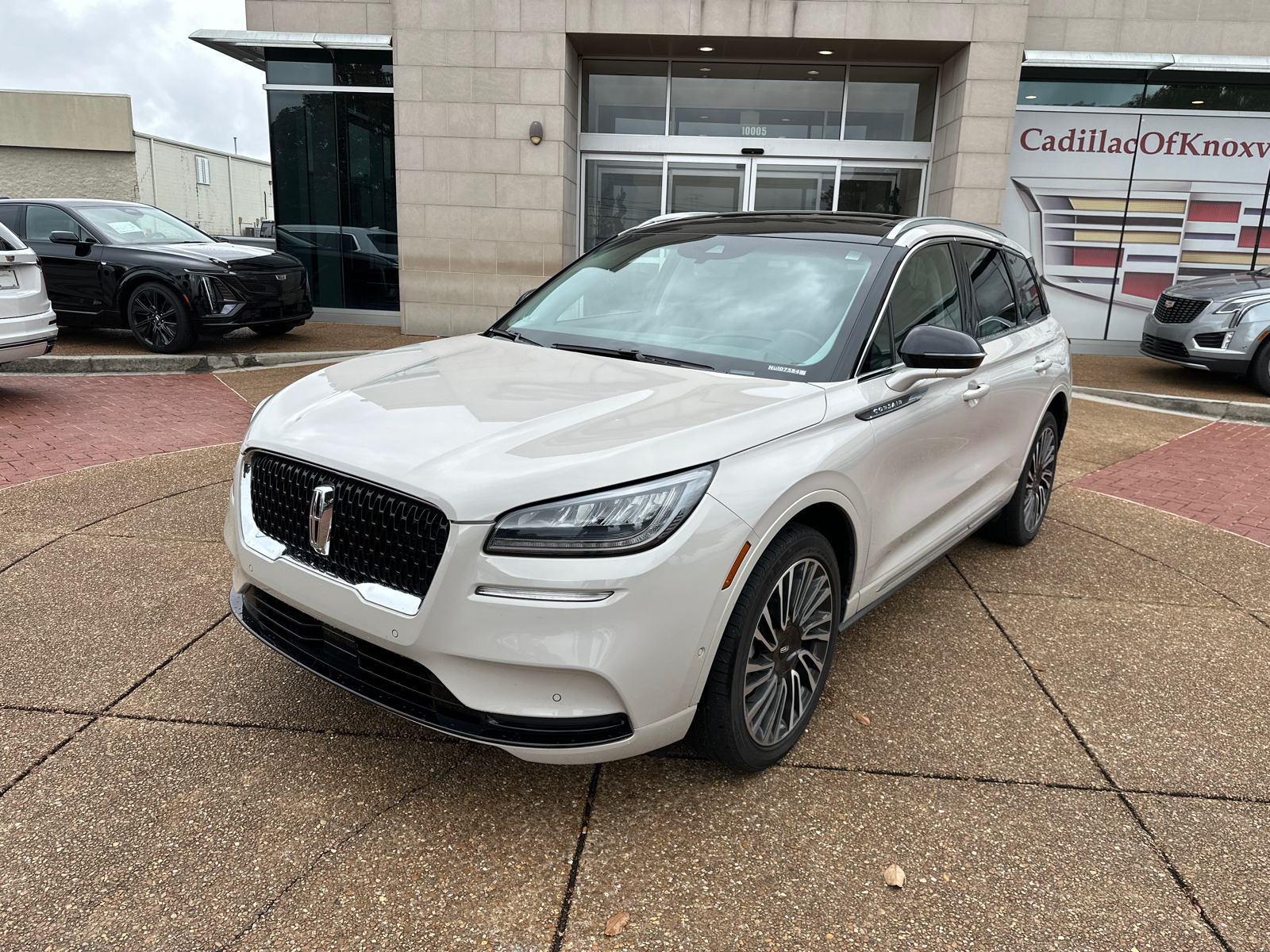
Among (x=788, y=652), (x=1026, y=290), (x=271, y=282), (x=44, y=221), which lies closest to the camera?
(x=788, y=652)

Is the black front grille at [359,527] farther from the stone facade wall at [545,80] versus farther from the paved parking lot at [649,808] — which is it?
the stone facade wall at [545,80]

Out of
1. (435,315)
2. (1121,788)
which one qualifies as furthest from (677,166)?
(1121,788)

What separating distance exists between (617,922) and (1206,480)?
649cm

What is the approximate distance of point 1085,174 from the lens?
13.6 meters

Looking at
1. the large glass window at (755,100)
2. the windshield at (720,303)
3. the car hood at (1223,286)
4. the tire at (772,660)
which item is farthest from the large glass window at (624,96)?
the tire at (772,660)

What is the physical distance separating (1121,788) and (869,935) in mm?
1178

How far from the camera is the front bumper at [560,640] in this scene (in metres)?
2.18

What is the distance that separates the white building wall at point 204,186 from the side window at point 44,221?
25960 millimetres

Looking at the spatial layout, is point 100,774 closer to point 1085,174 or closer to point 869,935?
point 869,935

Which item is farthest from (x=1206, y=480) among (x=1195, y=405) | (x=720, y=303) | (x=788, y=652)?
(x=788, y=652)

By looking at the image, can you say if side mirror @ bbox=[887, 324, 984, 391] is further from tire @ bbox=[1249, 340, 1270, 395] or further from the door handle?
tire @ bbox=[1249, 340, 1270, 395]

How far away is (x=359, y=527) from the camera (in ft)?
7.88

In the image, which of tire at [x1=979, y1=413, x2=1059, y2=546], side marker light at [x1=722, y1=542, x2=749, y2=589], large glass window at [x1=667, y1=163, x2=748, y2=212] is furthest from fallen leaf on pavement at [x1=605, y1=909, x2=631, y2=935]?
large glass window at [x1=667, y1=163, x2=748, y2=212]

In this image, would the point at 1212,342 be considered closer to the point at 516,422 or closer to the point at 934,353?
the point at 934,353
